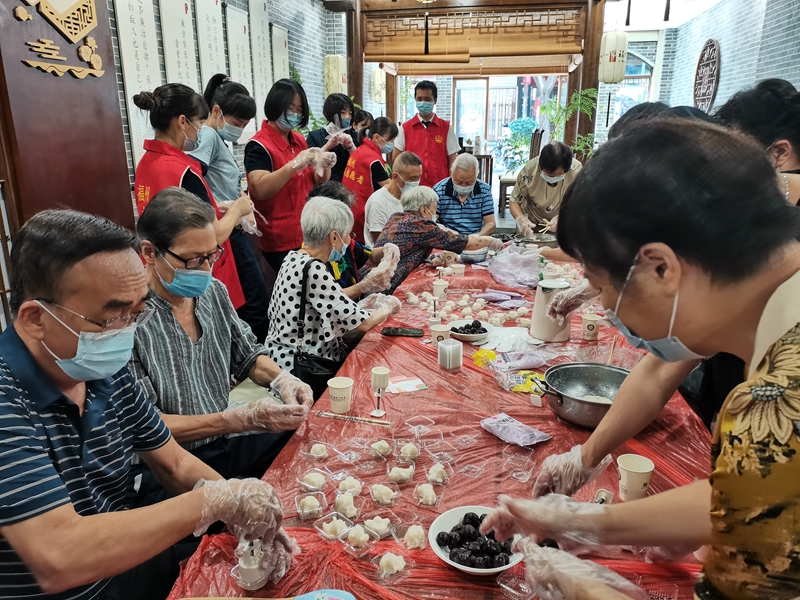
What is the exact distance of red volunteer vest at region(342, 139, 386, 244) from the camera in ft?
16.4

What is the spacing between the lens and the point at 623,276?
856 mm

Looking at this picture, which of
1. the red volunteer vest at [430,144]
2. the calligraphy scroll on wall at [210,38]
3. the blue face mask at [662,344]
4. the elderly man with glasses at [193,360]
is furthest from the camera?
the red volunteer vest at [430,144]

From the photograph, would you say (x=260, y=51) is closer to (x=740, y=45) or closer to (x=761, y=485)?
(x=761, y=485)

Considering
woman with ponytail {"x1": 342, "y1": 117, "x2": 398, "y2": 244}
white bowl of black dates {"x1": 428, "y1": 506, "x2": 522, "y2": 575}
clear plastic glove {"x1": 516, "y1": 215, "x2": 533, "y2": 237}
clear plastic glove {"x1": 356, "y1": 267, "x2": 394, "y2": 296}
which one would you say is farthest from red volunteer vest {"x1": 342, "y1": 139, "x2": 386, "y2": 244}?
white bowl of black dates {"x1": 428, "y1": 506, "x2": 522, "y2": 575}

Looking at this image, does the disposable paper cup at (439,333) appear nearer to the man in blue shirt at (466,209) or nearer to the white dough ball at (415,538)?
the white dough ball at (415,538)

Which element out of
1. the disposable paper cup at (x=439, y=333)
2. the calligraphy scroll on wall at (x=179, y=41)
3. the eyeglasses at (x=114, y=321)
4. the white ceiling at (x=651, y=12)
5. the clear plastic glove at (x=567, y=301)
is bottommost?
the disposable paper cup at (x=439, y=333)

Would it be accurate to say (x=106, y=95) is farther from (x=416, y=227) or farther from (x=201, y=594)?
(x=201, y=594)

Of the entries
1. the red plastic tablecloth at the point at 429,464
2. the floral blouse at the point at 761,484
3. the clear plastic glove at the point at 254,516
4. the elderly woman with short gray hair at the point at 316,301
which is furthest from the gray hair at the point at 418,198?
the floral blouse at the point at 761,484

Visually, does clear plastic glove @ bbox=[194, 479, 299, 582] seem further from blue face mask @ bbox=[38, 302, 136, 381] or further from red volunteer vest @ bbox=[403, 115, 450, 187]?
red volunteer vest @ bbox=[403, 115, 450, 187]

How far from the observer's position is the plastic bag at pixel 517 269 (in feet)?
11.6

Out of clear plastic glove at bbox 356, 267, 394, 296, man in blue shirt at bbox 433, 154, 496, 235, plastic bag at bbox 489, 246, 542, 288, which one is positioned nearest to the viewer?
clear plastic glove at bbox 356, 267, 394, 296

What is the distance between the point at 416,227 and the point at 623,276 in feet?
10.3

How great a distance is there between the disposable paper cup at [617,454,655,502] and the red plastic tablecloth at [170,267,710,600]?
0.07m

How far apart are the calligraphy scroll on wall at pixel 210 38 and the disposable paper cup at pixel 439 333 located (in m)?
3.66
